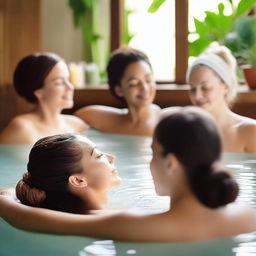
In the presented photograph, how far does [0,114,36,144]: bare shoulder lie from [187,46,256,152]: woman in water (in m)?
0.94

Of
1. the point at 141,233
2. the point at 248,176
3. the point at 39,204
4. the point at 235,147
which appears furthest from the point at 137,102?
the point at 141,233

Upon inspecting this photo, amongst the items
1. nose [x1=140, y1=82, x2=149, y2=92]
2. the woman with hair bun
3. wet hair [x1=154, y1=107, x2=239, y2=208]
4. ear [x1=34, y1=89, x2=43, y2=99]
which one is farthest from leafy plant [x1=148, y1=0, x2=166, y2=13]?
wet hair [x1=154, y1=107, x2=239, y2=208]

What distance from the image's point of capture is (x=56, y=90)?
366 cm

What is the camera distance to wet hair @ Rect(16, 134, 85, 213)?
1941 mm

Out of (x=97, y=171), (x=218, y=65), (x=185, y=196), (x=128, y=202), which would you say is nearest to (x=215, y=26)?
(x=218, y=65)

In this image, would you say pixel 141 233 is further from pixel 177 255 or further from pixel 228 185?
pixel 228 185

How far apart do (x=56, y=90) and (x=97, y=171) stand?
1771 millimetres

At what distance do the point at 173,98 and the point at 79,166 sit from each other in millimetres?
2383

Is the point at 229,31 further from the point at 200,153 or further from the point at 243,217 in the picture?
the point at 200,153

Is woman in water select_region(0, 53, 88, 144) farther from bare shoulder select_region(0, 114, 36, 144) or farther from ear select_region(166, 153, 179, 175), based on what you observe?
ear select_region(166, 153, 179, 175)

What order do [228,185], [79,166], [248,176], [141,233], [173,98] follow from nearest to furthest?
[228,185] → [141,233] → [79,166] → [248,176] → [173,98]

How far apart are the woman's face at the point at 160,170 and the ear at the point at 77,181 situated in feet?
1.20

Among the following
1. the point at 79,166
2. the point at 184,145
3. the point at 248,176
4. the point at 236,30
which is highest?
the point at 236,30

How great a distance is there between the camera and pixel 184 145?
152 cm
